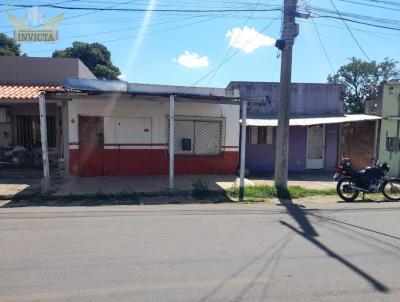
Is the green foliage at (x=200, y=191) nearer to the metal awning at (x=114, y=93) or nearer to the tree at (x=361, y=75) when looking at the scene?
the metal awning at (x=114, y=93)

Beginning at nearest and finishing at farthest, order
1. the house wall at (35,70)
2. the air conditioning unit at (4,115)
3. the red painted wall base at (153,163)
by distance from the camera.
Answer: the red painted wall base at (153,163) < the air conditioning unit at (4,115) < the house wall at (35,70)

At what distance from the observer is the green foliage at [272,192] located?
11.1 m

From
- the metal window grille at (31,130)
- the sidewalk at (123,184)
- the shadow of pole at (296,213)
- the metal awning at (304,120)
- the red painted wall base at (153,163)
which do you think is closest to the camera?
the shadow of pole at (296,213)

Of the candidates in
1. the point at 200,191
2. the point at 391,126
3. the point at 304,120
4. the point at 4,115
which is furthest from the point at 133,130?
the point at 391,126

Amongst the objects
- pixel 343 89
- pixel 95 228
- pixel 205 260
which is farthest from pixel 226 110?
pixel 205 260

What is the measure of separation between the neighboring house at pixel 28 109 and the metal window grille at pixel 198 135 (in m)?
4.06

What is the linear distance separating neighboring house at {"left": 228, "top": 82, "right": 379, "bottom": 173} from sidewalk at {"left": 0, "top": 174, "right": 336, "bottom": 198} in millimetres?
2394

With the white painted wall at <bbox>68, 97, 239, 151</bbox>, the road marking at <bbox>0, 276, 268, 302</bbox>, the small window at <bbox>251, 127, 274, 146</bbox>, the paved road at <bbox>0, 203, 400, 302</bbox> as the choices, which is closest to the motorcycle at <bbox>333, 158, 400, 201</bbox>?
the paved road at <bbox>0, 203, 400, 302</bbox>

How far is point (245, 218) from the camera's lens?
25.8 feet

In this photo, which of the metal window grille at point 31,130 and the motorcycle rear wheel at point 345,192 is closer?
the motorcycle rear wheel at point 345,192

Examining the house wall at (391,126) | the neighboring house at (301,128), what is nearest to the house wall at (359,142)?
the house wall at (391,126)

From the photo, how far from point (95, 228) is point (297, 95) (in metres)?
13.0

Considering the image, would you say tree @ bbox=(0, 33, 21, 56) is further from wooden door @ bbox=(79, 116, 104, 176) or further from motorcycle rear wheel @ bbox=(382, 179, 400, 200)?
motorcycle rear wheel @ bbox=(382, 179, 400, 200)

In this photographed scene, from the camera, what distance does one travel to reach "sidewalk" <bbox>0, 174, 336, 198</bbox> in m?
11.0
